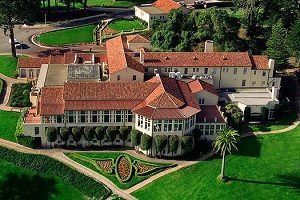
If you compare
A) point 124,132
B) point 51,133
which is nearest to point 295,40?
point 124,132

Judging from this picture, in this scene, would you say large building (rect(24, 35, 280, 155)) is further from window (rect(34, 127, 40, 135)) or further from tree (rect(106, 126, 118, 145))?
tree (rect(106, 126, 118, 145))

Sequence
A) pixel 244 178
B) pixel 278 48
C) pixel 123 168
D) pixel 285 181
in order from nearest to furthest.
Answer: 1. pixel 285 181
2. pixel 244 178
3. pixel 123 168
4. pixel 278 48

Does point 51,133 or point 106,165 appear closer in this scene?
point 106,165

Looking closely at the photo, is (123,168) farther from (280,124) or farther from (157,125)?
(280,124)

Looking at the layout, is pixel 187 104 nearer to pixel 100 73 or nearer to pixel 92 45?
pixel 100 73

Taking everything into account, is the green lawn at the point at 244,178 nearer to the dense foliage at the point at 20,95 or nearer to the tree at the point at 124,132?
the tree at the point at 124,132

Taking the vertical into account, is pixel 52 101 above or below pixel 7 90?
above

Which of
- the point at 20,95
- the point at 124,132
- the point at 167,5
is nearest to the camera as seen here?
the point at 124,132

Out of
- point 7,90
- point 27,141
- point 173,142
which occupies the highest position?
point 7,90
